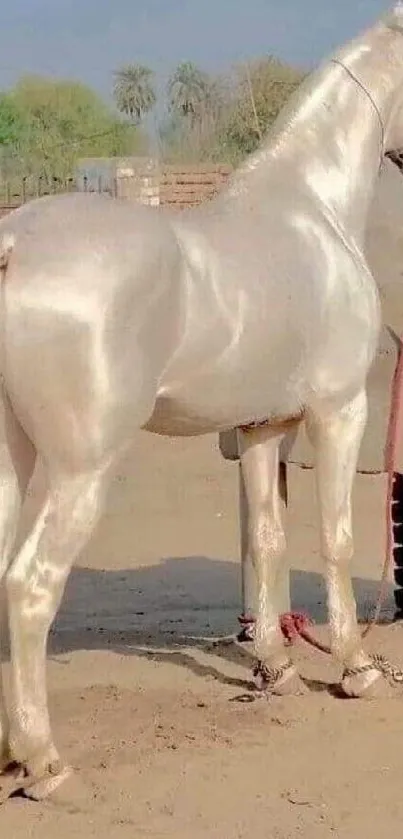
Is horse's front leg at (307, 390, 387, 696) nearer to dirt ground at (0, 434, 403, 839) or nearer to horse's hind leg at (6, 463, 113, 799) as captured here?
dirt ground at (0, 434, 403, 839)

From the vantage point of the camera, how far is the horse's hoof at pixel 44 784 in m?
3.70

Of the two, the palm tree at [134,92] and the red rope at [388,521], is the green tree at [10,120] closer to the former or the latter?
the palm tree at [134,92]

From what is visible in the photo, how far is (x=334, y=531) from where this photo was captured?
→ 452cm

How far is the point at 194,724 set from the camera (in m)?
4.45

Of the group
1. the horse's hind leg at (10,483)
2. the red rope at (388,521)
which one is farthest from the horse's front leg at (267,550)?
the horse's hind leg at (10,483)

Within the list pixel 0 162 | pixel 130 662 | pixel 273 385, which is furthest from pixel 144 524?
pixel 0 162

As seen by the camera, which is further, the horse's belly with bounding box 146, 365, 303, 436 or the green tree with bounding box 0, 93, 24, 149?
the green tree with bounding box 0, 93, 24, 149

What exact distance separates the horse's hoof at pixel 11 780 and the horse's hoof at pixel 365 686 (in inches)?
50.4

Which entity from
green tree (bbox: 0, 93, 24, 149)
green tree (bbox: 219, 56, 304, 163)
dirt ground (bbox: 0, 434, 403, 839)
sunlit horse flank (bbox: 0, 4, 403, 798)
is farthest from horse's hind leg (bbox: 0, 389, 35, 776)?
green tree (bbox: 0, 93, 24, 149)

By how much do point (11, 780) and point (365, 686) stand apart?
1.34 meters

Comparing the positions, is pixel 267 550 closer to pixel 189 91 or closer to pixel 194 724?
pixel 194 724

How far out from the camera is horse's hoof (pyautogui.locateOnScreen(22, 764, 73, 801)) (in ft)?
12.1

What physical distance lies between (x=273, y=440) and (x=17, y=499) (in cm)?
109

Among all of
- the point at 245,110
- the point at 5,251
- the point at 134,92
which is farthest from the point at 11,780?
the point at 134,92
